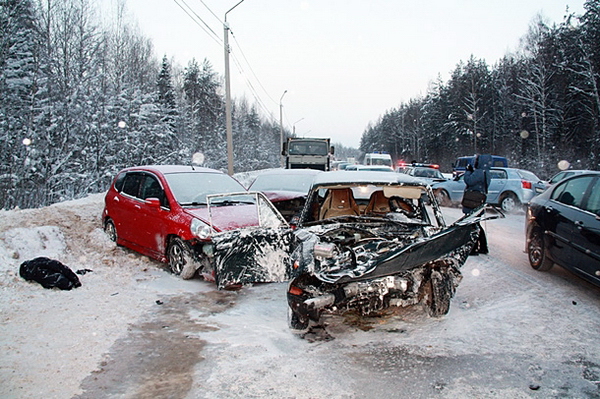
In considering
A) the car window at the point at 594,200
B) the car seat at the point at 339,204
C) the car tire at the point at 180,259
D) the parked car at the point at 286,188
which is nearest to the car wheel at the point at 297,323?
the car seat at the point at 339,204

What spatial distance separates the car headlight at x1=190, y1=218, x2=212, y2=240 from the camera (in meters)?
6.13

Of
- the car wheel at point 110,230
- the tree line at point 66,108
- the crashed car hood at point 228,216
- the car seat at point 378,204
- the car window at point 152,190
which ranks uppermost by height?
the tree line at point 66,108

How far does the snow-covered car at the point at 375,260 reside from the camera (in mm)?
3977

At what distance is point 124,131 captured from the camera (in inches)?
Answer: 1008

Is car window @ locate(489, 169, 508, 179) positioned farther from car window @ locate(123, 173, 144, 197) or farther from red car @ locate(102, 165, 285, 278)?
car window @ locate(123, 173, 144, 197)

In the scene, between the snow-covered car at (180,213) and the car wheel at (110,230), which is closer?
the snow-covered car at (180,213)

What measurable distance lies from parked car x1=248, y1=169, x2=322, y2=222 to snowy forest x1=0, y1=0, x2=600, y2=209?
13.0 metres

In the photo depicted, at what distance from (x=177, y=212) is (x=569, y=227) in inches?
228

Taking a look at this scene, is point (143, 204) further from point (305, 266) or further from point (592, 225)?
point (592, 225)

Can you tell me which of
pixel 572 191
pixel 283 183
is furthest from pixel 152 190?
pixel 572 191

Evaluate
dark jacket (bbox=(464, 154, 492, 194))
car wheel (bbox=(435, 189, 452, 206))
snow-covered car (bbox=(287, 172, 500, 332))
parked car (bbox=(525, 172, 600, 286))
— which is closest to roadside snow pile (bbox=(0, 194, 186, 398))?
snow-covered car (bbox=(287, 172, 500, 332))

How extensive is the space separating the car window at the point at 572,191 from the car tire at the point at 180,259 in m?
5.72

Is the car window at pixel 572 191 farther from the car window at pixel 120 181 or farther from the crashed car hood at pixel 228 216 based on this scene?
the car window at pixel 120 181

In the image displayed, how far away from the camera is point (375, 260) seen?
4.14m
